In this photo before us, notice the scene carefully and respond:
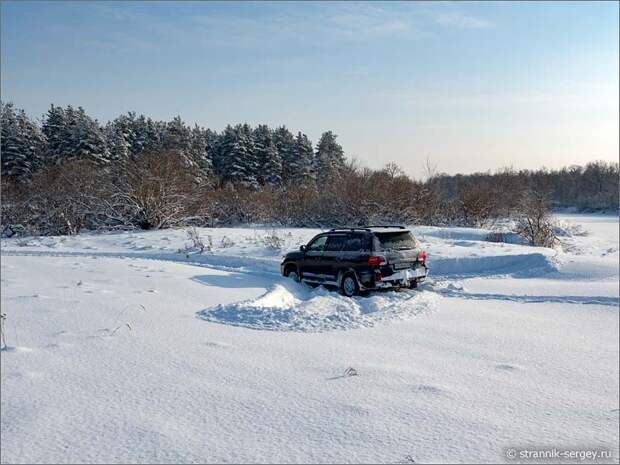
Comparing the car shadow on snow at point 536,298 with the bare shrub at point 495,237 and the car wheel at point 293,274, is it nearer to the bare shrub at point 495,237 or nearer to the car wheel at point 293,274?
the car wheel at point 293,274

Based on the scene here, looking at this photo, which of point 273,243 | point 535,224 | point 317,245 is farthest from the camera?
point 535,224

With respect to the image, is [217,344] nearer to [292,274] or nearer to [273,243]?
[292,274]

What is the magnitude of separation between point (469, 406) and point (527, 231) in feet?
71.7

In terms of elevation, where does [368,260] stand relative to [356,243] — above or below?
below

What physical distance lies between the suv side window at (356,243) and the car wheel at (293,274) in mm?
1960

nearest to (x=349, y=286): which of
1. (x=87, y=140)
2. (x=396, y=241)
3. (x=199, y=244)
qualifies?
(x=396, y=241)

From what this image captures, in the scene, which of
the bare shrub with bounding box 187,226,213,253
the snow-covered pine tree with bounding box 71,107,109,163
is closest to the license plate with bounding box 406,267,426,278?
the bare shrub with bounding box 187,226,213,253

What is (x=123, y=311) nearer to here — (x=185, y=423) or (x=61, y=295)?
Result: (x=61, y=295)

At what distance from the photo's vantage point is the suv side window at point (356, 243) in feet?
37.4

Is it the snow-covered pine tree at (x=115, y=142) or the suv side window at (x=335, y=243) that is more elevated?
the snow-covered pine tree at (x=115, y=142)

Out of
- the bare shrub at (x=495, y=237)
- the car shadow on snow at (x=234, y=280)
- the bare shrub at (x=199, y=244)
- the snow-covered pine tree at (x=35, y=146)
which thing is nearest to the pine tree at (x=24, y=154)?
the snow-covered pine tree at (x=35, y=146)

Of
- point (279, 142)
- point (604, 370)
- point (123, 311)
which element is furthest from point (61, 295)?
point (279, 142)

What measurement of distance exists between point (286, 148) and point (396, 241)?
176ft

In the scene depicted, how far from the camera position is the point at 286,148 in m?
63.7
